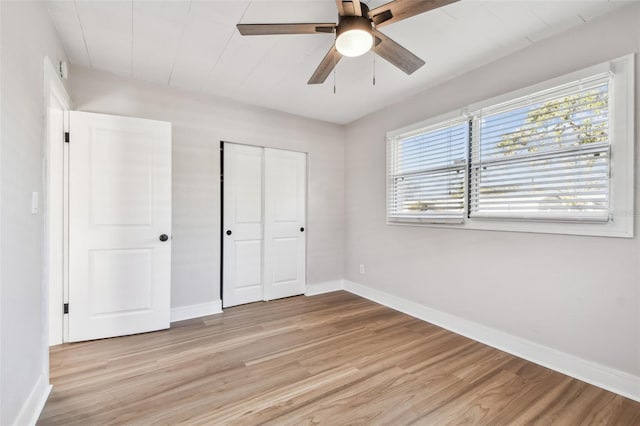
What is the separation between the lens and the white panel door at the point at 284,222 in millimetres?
3799

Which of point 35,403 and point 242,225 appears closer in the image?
point 35,403

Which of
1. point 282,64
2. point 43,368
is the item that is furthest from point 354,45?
point 43,368

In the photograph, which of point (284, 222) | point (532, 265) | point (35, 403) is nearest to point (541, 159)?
point (532, 265)

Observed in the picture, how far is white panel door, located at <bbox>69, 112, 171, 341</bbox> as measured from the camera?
2543 mm

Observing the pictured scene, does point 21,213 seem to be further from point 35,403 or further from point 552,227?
point 552,227

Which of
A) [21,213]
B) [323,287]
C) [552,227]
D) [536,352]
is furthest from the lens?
[323,287]

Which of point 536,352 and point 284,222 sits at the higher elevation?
point 284,222

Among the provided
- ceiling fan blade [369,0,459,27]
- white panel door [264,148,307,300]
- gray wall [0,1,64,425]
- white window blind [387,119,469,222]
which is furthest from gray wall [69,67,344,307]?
ceiling fan blade [369,0,459,27]

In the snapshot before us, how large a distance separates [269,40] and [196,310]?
9.23 ft

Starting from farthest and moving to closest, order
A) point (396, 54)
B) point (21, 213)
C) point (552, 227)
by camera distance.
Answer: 1. point (552, 227)
2. point (396, 54)
3. point (21, 213)

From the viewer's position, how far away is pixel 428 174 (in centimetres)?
317

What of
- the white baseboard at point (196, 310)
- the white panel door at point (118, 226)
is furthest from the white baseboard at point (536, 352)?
the white panel door at point (118, 226)

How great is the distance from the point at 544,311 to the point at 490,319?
44cm

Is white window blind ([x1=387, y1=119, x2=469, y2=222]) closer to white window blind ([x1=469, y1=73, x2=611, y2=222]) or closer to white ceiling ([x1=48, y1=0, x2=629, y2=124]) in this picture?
white window blind ([x1=469, y1=73, x2=611, y2=222])
